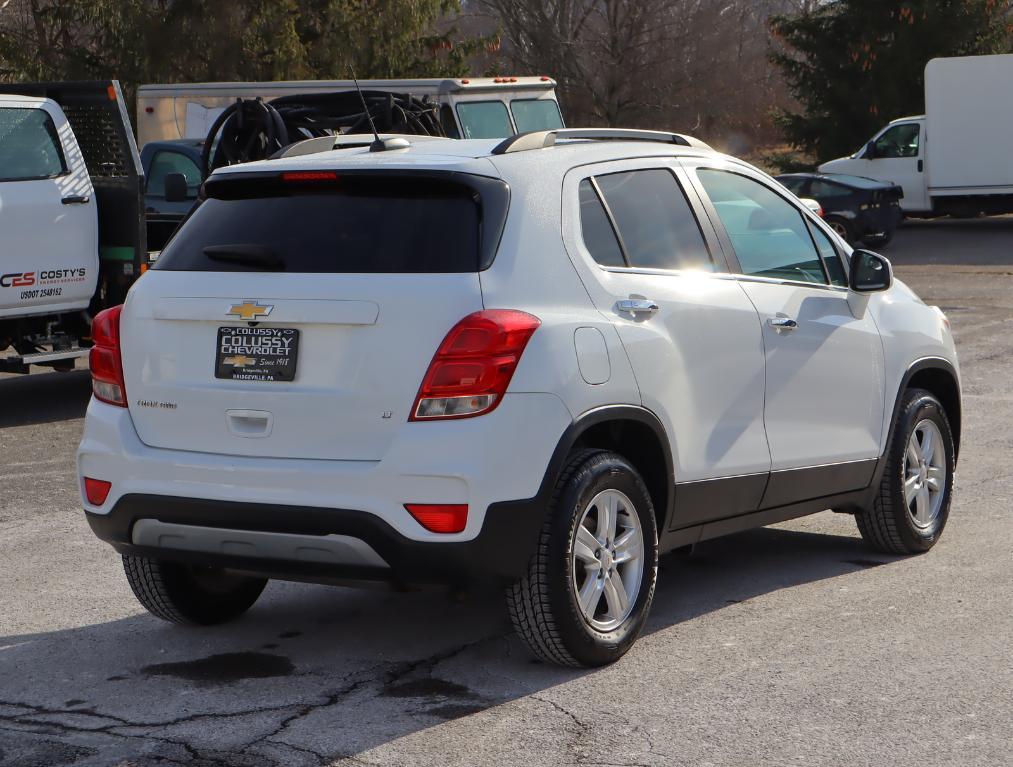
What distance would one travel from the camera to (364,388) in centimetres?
480

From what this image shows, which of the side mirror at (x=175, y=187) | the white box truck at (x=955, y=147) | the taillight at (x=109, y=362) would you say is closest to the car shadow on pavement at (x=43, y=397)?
the side mirror at (x=175, y=187)

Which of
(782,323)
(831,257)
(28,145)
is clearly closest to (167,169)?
(28,145)

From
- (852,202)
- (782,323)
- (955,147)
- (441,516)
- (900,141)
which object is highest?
(782,323)

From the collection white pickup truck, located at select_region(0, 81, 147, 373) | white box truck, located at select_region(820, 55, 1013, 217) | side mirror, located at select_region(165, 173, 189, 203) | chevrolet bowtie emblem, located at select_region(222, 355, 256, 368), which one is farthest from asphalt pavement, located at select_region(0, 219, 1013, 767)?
white box truck, located at select_region(820, 55, 1013, 217)

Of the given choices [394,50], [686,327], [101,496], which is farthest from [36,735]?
[394,50]

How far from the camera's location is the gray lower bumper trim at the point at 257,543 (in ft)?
15.8

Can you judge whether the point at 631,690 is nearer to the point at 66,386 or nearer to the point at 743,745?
the point at 743,745

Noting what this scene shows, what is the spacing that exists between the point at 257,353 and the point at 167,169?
13.4m

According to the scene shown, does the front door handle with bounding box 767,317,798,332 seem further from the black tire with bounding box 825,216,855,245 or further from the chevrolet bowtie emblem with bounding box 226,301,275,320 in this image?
the black tire with bounding box 825,216,855,245

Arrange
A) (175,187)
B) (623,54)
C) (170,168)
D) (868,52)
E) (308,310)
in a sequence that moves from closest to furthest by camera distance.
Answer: (308,310), (175,187), (170,168), (868,52), (623,54)

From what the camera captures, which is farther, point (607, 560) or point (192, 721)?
point (607, 560)

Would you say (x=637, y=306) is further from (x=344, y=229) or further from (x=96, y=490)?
(x=96, y=490)

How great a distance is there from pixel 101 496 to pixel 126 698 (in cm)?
67

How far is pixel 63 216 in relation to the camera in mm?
11258
